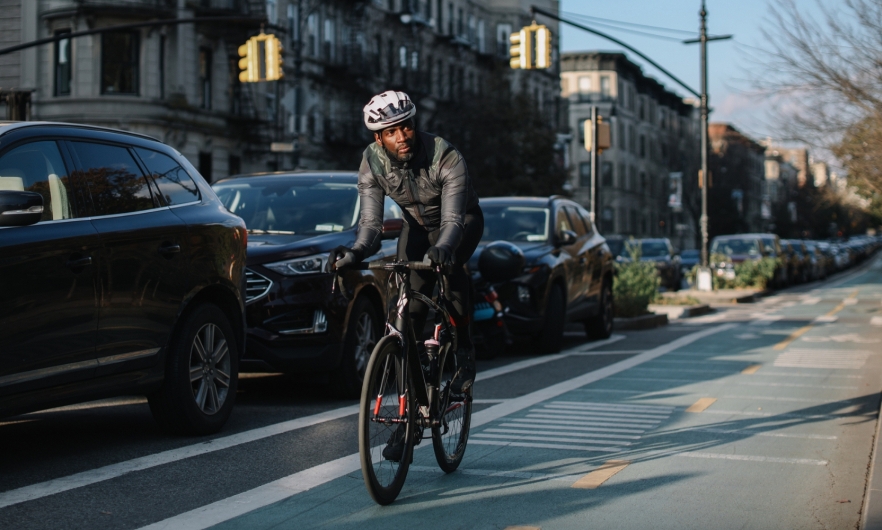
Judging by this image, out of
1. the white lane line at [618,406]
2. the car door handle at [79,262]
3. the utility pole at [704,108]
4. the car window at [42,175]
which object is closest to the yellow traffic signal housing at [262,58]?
the utility pole at [704,108]

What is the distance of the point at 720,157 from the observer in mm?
82688

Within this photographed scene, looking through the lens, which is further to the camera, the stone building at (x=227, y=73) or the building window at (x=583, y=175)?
the building window at (x=583, y=175)

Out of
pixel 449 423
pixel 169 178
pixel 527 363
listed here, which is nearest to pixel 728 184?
pixel 527 363

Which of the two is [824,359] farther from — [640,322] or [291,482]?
[291,482]

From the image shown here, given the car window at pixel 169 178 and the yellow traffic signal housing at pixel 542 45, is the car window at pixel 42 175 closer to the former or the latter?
the car window at pixel 169 178

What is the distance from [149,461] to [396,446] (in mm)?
1763

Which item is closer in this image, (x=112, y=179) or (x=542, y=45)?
(x=112, y=179)

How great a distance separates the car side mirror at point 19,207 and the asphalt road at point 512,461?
1.29m

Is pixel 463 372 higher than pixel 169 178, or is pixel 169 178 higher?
pixel 169 178

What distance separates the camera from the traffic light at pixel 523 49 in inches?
842

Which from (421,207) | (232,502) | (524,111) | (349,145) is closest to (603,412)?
(421,207)

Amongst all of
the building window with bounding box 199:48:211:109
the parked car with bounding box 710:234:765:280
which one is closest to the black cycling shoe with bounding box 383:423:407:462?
the parked car with bounding box 710:234:765:280

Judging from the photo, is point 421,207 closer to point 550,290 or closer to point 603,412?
point 603,412

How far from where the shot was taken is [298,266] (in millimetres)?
8773
